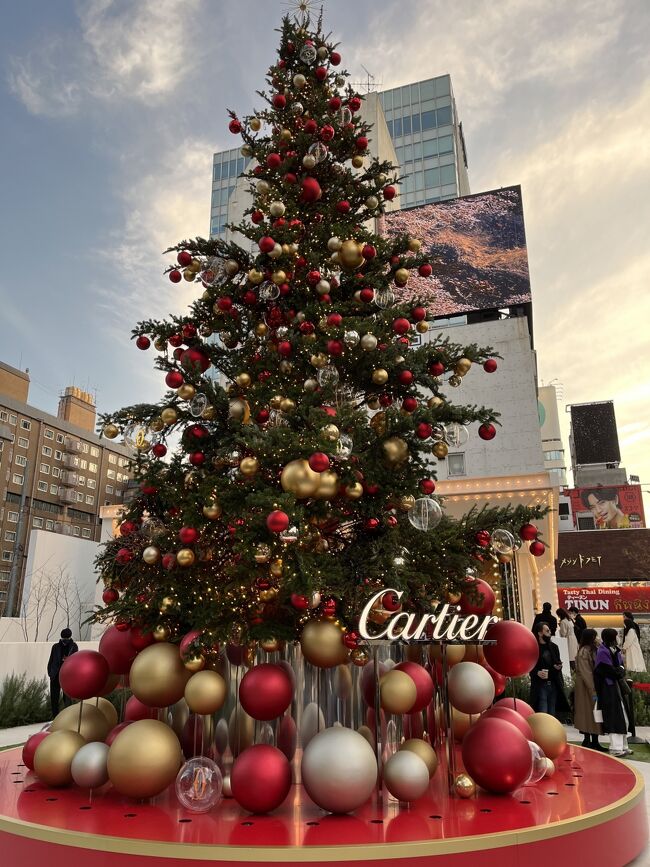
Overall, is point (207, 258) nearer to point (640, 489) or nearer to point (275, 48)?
point (275, 48)

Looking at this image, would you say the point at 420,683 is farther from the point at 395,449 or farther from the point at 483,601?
the point at 395,449

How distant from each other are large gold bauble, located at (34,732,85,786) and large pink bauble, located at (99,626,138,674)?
0.76 metres

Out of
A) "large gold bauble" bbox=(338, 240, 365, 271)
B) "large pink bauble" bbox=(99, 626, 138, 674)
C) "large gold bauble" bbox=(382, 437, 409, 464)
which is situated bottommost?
"large pink bauble" bbox=(99, 626, 138, 674)

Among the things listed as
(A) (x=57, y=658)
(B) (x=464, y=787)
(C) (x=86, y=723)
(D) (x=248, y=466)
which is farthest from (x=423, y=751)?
(A) (x=57, y=658)

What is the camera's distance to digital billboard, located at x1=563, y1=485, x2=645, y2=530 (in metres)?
66.6

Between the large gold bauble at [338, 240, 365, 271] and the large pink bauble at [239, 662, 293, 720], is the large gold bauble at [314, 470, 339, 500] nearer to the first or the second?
the large pink bauble at [239, 662, 293, 720]

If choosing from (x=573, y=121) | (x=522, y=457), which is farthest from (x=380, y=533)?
(x=522, y=457)

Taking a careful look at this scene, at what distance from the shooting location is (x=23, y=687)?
39.3ft

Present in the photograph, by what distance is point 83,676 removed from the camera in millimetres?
5055

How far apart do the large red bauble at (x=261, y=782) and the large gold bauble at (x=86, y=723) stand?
179 cm

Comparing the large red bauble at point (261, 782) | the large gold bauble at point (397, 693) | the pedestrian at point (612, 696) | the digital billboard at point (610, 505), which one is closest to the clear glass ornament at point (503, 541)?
the large gold bauble at point (397, 693)

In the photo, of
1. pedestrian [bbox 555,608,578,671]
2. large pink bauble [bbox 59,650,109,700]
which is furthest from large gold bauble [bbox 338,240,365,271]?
pedestrian [bbox 555,608,578,671]

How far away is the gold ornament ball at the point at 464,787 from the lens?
4316 mm

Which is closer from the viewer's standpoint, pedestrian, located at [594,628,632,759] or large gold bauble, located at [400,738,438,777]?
large gold bauble, located at [400,738,438,777]
